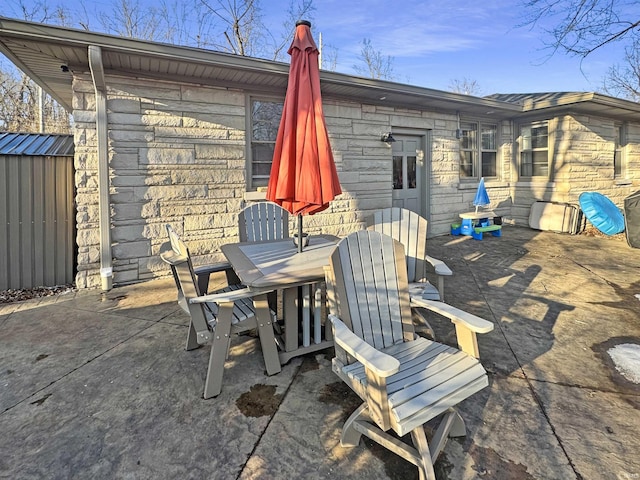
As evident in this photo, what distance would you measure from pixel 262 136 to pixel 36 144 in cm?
305

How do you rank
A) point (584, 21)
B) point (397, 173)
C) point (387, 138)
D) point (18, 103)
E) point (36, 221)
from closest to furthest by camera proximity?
point (36, 221), point (584, 21), point (387, 138), point (397, 173), point (18, 103)

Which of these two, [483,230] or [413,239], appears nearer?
[413,239]

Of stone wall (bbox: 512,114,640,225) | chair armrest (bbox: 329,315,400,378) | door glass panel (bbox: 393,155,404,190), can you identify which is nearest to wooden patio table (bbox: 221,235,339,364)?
chair armrest (bbox: 329,315,400,378)

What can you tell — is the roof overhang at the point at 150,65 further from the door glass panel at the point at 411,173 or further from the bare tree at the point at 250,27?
the bare tree at the point at 250,27

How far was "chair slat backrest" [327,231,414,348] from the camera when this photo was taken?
1.94 metres

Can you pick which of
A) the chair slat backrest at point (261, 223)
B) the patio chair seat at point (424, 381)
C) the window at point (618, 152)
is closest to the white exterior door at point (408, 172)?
the chair slat backrest at point (261, 223)

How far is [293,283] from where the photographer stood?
2.29 m

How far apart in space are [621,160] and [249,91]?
10.1 m

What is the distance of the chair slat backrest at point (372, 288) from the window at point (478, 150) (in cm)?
639

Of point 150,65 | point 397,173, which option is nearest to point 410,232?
point 150,65

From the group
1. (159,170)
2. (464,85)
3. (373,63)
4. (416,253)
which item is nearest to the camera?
(416,253)

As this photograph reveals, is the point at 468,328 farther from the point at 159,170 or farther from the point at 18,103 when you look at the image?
the point at 18,103

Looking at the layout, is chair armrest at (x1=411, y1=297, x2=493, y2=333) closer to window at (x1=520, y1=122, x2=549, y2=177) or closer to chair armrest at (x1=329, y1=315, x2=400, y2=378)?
chair armrest at (x1=329, y1=315, x2=400, y2=378)

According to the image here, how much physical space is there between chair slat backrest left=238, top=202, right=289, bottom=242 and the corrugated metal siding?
240 centimetres
